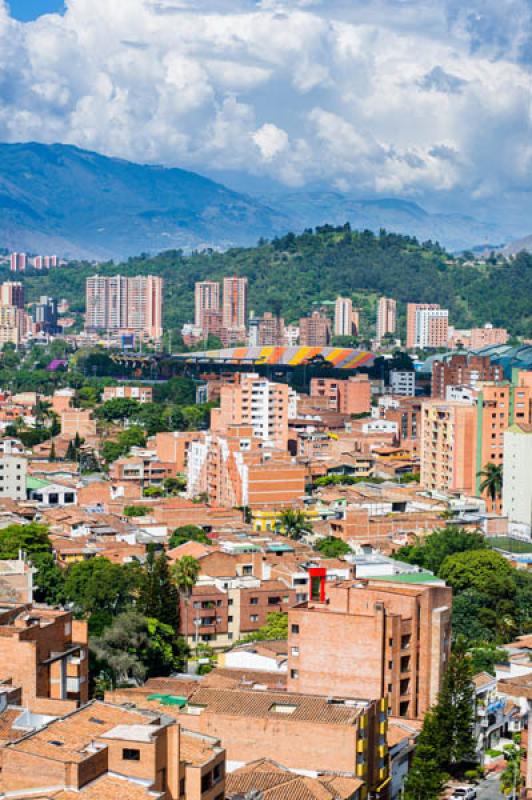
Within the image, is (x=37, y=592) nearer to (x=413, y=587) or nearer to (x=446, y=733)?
(x=413, y=587)

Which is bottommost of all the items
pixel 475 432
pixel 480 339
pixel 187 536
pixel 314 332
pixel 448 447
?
pixel 187 536

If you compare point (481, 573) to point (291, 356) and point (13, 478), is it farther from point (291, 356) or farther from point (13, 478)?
point (291, 356)

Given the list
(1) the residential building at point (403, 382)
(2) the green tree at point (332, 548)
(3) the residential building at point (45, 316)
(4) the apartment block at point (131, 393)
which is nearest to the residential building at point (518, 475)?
(2) the green tree at point (332, 548)

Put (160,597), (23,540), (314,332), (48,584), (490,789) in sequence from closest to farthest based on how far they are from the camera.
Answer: (490,789) → (160,597) → (48,584) → (23,540) → (314,332)

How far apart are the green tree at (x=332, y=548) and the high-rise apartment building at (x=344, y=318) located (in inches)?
2917

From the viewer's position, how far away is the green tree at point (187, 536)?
31906 millimetres

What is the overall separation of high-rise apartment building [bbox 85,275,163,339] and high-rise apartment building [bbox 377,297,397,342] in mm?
19974

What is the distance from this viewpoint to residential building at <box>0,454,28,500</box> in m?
40.3

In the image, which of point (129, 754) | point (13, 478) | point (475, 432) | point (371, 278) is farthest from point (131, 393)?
point (129, 754)

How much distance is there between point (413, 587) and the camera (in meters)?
20.2

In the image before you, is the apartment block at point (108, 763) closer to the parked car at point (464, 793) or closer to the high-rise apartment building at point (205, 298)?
the parked car at point (464, 793)

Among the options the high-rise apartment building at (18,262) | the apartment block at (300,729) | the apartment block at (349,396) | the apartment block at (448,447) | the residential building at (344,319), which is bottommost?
the apartment block at (300,729)

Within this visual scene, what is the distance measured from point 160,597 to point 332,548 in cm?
726

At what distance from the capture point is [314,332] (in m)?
100
